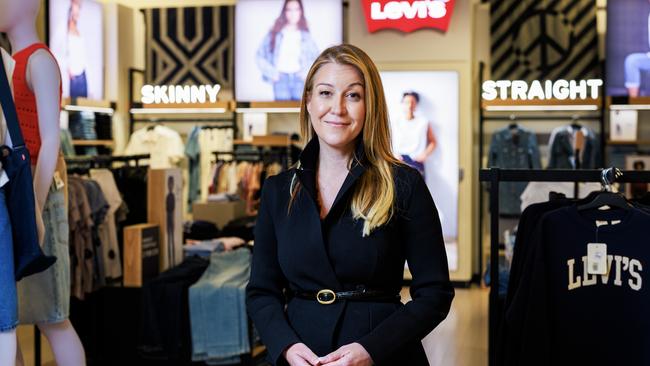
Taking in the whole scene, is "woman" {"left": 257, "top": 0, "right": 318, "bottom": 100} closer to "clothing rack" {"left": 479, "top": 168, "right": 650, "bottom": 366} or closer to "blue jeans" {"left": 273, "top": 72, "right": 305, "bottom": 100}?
"blue jeans" {"left": 273, "top": 72, "right": 305, "bottom": 100}

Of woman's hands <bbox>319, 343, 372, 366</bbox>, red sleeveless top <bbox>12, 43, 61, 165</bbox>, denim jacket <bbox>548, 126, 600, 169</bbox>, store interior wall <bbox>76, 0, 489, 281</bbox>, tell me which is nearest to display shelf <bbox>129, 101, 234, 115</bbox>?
store interior wall <bbox>76, 0, 489, 281</bbox>

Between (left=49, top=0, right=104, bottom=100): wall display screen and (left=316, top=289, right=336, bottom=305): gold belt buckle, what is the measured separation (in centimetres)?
601

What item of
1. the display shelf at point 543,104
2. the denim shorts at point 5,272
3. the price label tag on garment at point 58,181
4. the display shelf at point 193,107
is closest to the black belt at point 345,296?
the denim shorts at point 5,272

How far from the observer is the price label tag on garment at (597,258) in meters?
2.77

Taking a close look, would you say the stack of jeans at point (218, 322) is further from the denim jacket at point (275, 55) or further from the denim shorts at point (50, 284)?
the denim jacket at point (275, 55)

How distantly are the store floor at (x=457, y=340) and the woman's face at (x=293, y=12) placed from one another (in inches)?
108

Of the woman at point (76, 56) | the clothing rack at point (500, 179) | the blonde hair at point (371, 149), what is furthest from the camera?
the woman at point (76, 56)

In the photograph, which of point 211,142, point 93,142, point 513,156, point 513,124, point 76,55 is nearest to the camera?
point 76,55

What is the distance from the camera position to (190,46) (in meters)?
10.2

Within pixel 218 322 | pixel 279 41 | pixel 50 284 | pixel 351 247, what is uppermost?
pixel 279 41

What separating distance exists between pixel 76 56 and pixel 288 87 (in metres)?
1.99

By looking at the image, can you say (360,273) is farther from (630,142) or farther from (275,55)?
(630,142)

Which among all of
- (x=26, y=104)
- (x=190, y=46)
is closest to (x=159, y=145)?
(x=190, y=46)

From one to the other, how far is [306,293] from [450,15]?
256 inches
